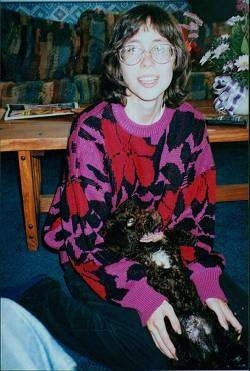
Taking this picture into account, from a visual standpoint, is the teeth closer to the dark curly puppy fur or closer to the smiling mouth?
the smiling mouth

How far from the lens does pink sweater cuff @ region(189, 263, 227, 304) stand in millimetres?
1134

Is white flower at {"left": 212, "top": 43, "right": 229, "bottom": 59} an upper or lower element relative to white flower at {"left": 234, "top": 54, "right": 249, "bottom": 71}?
upper

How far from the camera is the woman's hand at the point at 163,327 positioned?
1.02 m

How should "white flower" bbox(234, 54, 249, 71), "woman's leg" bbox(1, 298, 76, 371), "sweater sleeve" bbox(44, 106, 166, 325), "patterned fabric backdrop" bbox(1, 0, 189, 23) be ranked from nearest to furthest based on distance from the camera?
1. "woman's leg" bbox(1, 298, 76, 371)
2. "sweater sleeve" bbox(44, 106, 166, 325)
3. "white flower" bbox(234, 54, 249, 71)
4. "patterned fabric backdrop" bbox(1, 0, 189, 23)

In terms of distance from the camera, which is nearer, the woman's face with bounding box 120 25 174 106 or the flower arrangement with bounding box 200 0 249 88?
the woman's face with bounding box 120 25 174 106

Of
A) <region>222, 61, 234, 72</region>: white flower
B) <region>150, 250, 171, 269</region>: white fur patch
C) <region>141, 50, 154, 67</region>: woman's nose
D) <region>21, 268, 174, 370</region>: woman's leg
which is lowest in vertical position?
<region>21, 268, 174, 370</region>: woman's leg

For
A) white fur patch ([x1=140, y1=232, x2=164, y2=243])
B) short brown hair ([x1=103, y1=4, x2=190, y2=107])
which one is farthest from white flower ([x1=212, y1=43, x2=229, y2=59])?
white fur patch ([x1=140, y1=232, x2=164, y2=243])

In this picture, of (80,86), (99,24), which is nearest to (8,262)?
(80,86)

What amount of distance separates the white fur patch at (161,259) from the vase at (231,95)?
826 mm

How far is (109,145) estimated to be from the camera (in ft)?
3.94

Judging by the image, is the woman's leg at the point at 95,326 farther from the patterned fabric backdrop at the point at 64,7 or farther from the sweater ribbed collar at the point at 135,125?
the patterned fabric backdrop at the point at 64,7

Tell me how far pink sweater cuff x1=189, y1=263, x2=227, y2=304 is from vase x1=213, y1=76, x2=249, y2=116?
0.78 meters

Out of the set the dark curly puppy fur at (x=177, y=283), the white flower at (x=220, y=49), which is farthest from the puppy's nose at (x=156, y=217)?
the white flower at (x=220, y=49)

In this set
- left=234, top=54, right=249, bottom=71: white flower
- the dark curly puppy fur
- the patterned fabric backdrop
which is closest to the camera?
the dark curly puppy fur
